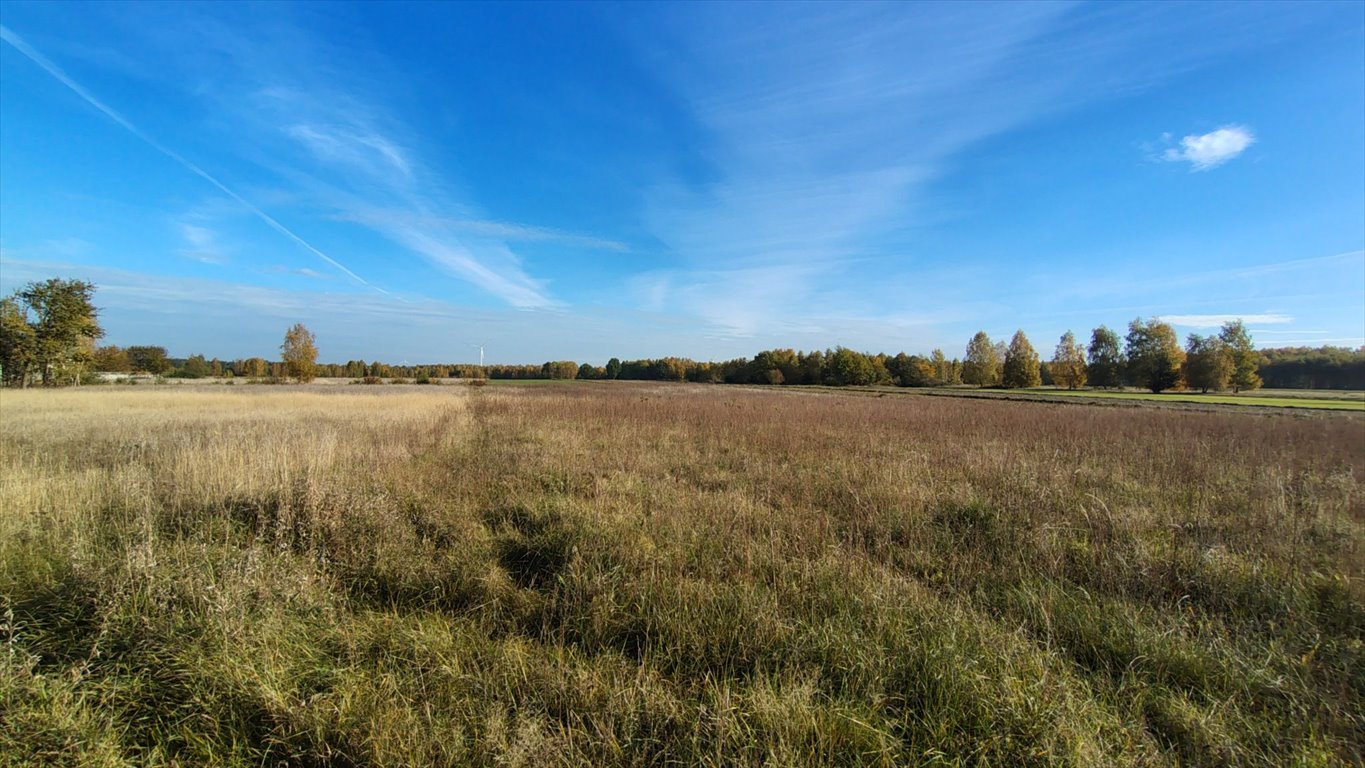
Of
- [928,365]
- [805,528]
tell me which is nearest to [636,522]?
[805,528]

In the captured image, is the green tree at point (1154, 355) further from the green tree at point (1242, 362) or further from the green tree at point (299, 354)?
the green tree at point (299, 354)

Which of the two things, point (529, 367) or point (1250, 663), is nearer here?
point (1250, 663)

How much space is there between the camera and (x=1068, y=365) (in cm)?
6397

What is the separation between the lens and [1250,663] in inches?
107

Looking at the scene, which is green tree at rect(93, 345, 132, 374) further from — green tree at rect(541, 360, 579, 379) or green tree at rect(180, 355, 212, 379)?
green tree at rect(541, 360, 579, 379)

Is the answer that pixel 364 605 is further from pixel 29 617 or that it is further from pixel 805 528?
pixel 805 528

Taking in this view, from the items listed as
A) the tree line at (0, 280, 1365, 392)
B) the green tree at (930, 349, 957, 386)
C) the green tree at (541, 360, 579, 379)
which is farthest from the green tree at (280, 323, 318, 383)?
the green tree at (930, 349, 957, 386)

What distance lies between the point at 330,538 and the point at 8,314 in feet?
164

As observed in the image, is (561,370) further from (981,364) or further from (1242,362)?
(1242,362)

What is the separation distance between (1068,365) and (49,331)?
106m

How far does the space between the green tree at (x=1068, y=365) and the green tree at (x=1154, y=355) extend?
6018 mm

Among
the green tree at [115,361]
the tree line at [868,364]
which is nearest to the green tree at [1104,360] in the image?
the tree line at [868,364]

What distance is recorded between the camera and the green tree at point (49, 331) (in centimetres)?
3002

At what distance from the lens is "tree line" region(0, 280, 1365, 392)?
3156 centimetres
